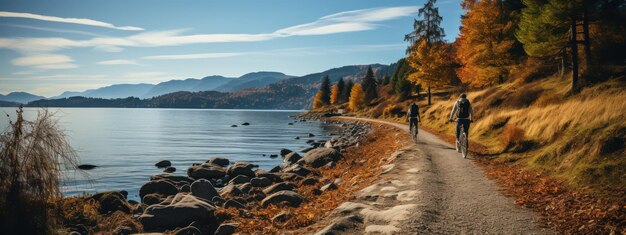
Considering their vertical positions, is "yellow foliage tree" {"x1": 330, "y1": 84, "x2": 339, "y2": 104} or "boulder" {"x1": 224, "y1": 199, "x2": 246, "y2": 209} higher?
"yellow foliage tree" {"x1": 330, "y1": 84, "x2": 339, "y2": 104}

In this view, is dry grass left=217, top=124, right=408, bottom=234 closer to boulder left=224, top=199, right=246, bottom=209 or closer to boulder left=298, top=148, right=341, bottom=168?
boulder left=224, top=199, right=246, bottom=209

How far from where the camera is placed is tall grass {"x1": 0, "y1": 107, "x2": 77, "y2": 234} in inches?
255

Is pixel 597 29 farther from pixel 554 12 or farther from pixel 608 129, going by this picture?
pixel 608 129

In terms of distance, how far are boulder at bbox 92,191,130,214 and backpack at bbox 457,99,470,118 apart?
12343 mm

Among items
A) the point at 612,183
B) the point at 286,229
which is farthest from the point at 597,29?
the point at 286,229

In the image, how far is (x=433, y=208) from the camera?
762 cm

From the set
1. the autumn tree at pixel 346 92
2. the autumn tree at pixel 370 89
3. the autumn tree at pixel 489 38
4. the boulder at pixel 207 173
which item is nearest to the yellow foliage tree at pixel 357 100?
the autumn tree at pixel 370 89

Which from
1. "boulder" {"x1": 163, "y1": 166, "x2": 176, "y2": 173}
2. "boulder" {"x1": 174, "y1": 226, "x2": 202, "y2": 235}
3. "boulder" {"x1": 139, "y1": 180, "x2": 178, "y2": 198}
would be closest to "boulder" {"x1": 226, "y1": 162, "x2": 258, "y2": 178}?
"boulder" {"x1": 139, "y1": 180, "x2": 178, "y2": 198}

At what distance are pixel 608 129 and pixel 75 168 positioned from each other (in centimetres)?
1300

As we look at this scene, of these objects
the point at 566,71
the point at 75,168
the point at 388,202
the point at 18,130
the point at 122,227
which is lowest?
the point at 122,227

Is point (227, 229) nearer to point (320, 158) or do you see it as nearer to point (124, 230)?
point (124, 230)

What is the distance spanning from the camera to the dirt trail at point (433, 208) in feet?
21.5

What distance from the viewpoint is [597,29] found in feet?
85.3

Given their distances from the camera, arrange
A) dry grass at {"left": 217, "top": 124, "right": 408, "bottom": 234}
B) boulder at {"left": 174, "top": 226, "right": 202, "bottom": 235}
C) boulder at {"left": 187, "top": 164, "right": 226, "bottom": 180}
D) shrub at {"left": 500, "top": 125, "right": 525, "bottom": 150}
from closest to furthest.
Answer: dry grass at {"left": 217, "top": 124, "right": 408, "bottom": 234} → boulder at {"left": 174, "top": 226, "right": 202, "bottom": 235} → shrub at {"left": 500, "top": 125, "right": 525, "bottom": 150} → boulder at {"left": 187, "top": 164, "right": 226, "bottom": 180}
